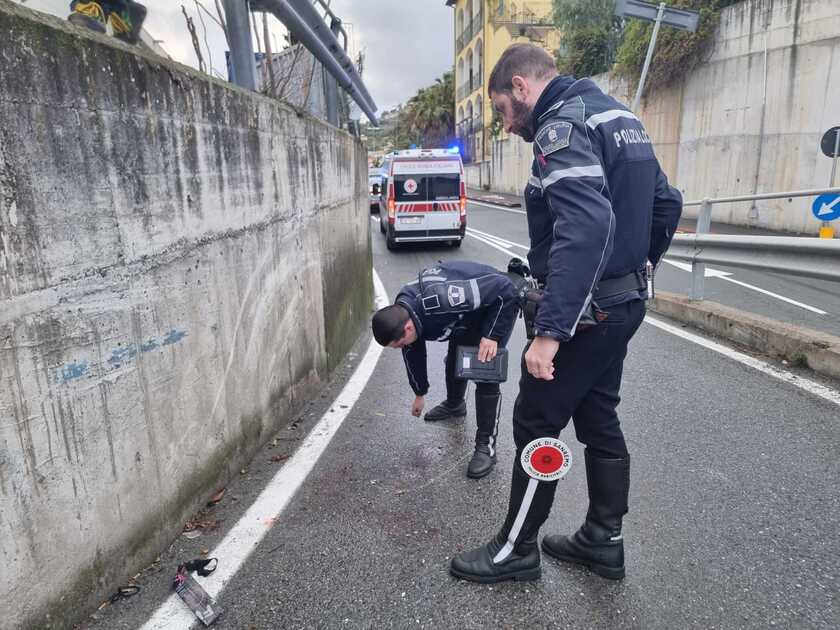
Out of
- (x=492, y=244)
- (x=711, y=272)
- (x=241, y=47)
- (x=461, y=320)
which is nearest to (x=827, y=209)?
(x=461, y=320)

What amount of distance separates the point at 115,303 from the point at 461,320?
193cm

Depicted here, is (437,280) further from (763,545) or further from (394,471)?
(763,545)

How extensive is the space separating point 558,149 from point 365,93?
6.74 m

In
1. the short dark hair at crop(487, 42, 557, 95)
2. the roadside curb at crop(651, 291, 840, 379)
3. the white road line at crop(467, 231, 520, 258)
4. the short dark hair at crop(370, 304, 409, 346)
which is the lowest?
the white road line at crop(467, 231, 520, 258)

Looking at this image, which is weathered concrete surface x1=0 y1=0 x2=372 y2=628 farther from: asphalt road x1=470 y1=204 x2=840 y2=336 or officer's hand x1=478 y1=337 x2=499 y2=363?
asphalt road x1=470 y1=204 x2=840 y2=336

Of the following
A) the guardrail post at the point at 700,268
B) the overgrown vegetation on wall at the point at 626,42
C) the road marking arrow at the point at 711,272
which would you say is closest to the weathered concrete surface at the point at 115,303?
the guardrail post at the point at 700,268

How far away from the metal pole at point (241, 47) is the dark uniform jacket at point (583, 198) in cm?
221

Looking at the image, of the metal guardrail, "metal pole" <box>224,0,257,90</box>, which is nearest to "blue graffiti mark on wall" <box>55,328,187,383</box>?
"metal pole" <box>224,0,257,90</box>

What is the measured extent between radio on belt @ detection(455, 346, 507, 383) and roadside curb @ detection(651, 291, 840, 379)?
109 inches

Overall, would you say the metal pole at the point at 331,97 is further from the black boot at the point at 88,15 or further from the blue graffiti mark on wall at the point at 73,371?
the blue graffiti mark on wall at the point at 73,371

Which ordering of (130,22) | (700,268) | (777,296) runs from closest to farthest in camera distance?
1. (130,22)
2. (700,268)
3. (777,296)

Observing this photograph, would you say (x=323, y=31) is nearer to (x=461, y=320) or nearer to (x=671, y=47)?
(x=461, y=320)

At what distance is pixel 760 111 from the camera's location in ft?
49.4

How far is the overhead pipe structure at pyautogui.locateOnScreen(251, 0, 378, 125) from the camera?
3.71m
